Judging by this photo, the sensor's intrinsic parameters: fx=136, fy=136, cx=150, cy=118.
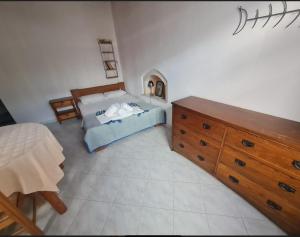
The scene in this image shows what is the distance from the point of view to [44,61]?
9.12 feet

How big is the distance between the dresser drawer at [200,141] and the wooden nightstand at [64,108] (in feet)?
8.33

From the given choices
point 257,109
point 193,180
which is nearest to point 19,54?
point 193,180

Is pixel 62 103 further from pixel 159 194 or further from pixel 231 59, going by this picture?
pixel 231 59

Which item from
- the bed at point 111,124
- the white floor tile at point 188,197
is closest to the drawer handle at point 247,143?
the white floor tile at point 188,197

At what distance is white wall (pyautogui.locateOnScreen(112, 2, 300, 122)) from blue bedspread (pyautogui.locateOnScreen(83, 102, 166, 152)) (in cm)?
60

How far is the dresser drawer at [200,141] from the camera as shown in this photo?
1.50 meters

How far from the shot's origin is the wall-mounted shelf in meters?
3.17

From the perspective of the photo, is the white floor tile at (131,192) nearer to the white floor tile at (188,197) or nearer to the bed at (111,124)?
the white floor tile at (188,197)

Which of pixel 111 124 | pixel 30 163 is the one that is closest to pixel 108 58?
pixel 111 124

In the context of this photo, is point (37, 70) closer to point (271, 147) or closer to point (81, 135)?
point (81, 135)

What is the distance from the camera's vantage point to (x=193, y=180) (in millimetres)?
1634

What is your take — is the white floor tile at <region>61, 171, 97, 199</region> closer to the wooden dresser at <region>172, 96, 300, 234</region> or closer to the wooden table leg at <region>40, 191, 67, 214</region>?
the wooden table leg at <region>40, 191, 67, 214</region>

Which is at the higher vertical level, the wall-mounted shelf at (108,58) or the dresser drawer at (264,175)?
the wall-mounted shelf at (108,58)

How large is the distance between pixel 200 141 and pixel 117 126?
4.19 feet
